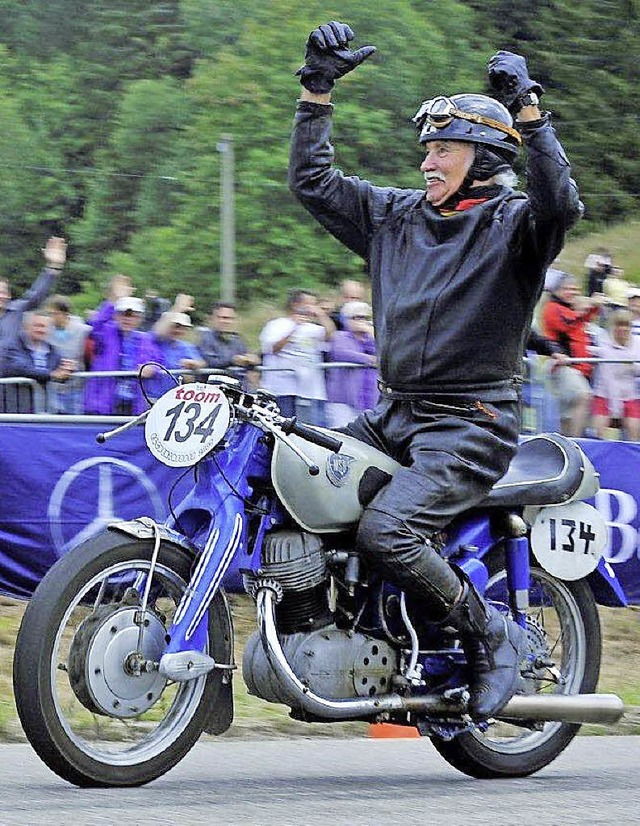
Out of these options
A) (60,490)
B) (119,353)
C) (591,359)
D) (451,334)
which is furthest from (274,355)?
(451,334)

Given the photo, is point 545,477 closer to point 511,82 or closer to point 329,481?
point 329,481

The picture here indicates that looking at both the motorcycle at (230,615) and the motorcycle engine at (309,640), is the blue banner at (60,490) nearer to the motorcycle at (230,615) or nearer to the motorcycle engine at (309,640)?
the motorcycle at (230,615)

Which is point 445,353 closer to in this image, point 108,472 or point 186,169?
point 108,472

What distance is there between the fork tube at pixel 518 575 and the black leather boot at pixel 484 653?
11.1 inches

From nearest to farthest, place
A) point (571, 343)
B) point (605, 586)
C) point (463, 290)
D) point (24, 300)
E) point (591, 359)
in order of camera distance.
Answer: point (463, 290) < point (605, 586) < point (24, 300) < point (591, 359) < point (571, 343)

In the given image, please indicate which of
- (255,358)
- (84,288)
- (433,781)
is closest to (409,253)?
(433,781)

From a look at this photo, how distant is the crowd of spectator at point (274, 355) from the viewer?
439 inches

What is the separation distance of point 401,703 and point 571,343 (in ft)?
23.4

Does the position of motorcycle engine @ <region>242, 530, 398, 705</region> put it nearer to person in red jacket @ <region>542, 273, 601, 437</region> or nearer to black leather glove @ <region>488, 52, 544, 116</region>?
black leather glove @ <region>488, 52, 544, 116</region>

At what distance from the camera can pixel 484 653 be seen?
19.6 ft

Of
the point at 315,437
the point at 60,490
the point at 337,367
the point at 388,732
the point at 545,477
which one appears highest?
the point at 315,437

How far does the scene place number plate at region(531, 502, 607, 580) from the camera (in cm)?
639

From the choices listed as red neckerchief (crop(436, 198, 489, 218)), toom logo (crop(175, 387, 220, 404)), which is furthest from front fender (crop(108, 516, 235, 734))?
red neckerchief (crop(436, 198, 489, 218))

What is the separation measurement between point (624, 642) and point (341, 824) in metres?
5.65
